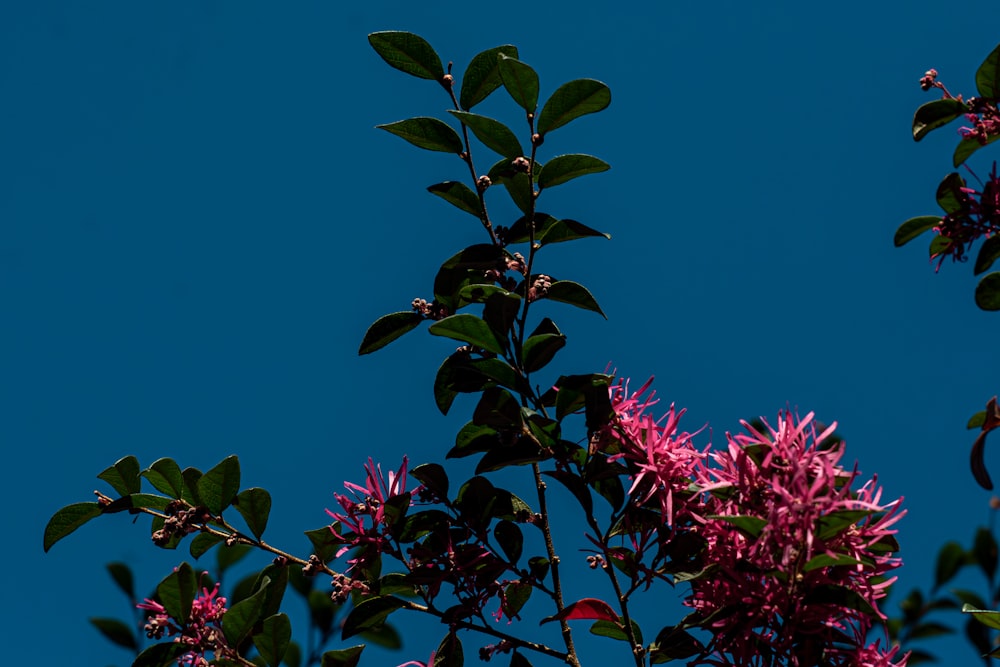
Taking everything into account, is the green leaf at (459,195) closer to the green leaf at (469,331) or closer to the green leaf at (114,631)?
the green leaf at (469,331)

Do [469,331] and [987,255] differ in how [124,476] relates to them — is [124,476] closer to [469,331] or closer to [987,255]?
[469,331]

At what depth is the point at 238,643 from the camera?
1.95 meters

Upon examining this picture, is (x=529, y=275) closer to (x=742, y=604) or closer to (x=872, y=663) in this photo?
(x=742, y=604)

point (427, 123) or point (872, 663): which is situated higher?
point (427, 123)

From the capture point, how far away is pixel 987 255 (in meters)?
2.25

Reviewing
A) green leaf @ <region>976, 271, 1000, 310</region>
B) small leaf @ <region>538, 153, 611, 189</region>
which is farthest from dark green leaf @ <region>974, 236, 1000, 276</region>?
small leaf @ <region>538, 153, 611, 189</region>

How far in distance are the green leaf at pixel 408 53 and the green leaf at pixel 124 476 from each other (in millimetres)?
945

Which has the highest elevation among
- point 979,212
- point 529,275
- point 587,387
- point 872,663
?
point 979,212

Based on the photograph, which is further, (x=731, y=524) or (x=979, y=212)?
(x=979, y=212)

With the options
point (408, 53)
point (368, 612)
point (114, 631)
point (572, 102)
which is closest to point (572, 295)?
point (572, 102)

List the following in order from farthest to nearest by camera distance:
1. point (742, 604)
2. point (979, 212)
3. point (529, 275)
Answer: point (979, 212)
point (529, 275)
point (742, 604)

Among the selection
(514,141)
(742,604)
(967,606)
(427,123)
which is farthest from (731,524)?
(427,123)

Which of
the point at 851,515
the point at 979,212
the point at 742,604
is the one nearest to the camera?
the point at 851,515

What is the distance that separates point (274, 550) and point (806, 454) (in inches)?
41.1
